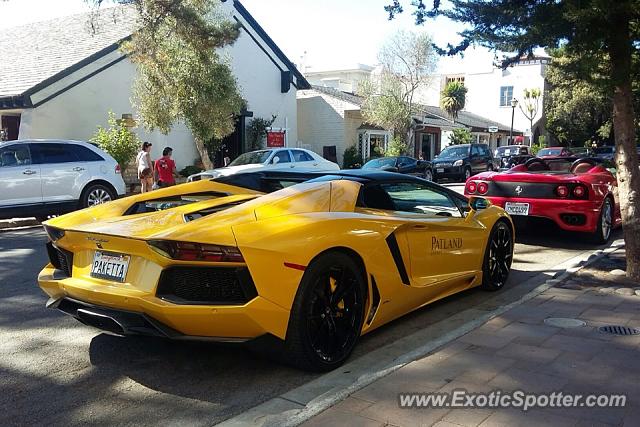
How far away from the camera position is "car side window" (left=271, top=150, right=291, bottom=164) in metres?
17.6

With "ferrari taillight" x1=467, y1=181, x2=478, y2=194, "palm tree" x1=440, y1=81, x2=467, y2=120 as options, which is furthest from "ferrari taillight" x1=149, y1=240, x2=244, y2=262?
"palm tree" x1=440, y1=81, x2=467, y2=120

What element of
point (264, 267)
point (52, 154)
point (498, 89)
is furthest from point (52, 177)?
point (498, 89)

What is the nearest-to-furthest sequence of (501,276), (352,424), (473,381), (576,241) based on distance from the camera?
(352,424) → (473,381) → (501,276) → (576,241)

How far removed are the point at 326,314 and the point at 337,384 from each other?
471 millimetres

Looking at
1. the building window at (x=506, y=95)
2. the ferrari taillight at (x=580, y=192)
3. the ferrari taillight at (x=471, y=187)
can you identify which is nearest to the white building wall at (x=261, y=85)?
the ferrari taillight at (x=471, y=187)

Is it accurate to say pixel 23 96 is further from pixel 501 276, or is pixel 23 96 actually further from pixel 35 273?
pixel 501 276

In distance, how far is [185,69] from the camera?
17672mm

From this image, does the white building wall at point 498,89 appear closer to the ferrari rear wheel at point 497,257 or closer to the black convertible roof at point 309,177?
the ferrari rear wheel at point 497,257

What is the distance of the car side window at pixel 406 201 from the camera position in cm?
495

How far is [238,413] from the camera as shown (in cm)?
339

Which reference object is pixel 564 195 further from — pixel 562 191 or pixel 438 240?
pixel 438 240

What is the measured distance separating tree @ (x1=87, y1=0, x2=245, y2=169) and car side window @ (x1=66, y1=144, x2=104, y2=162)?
5.04 m

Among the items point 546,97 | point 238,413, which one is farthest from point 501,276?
point 546,97

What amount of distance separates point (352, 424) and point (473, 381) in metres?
0.95
